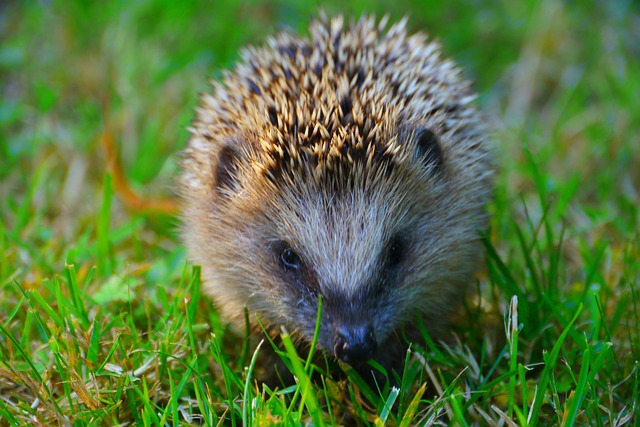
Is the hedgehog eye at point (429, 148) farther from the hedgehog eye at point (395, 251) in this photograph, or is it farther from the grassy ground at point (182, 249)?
the grassy ground at point (182, 249)

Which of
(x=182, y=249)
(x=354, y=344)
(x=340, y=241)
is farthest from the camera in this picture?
(x=182, y=249)

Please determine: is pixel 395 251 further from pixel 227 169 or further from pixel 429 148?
pixel 227 169

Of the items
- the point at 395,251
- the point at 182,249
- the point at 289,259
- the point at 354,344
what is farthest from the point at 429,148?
the point at 182,249

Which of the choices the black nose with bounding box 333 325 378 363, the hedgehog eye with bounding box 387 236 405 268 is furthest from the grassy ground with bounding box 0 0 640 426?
the hedgehog eye with bounding box 387 236 405 268

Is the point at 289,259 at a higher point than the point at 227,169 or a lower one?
lower

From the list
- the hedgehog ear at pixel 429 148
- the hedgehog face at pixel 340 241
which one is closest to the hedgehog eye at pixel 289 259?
the hedgehog face at pixel 340 241

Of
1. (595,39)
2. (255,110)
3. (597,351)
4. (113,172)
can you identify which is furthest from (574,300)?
(595,39)
